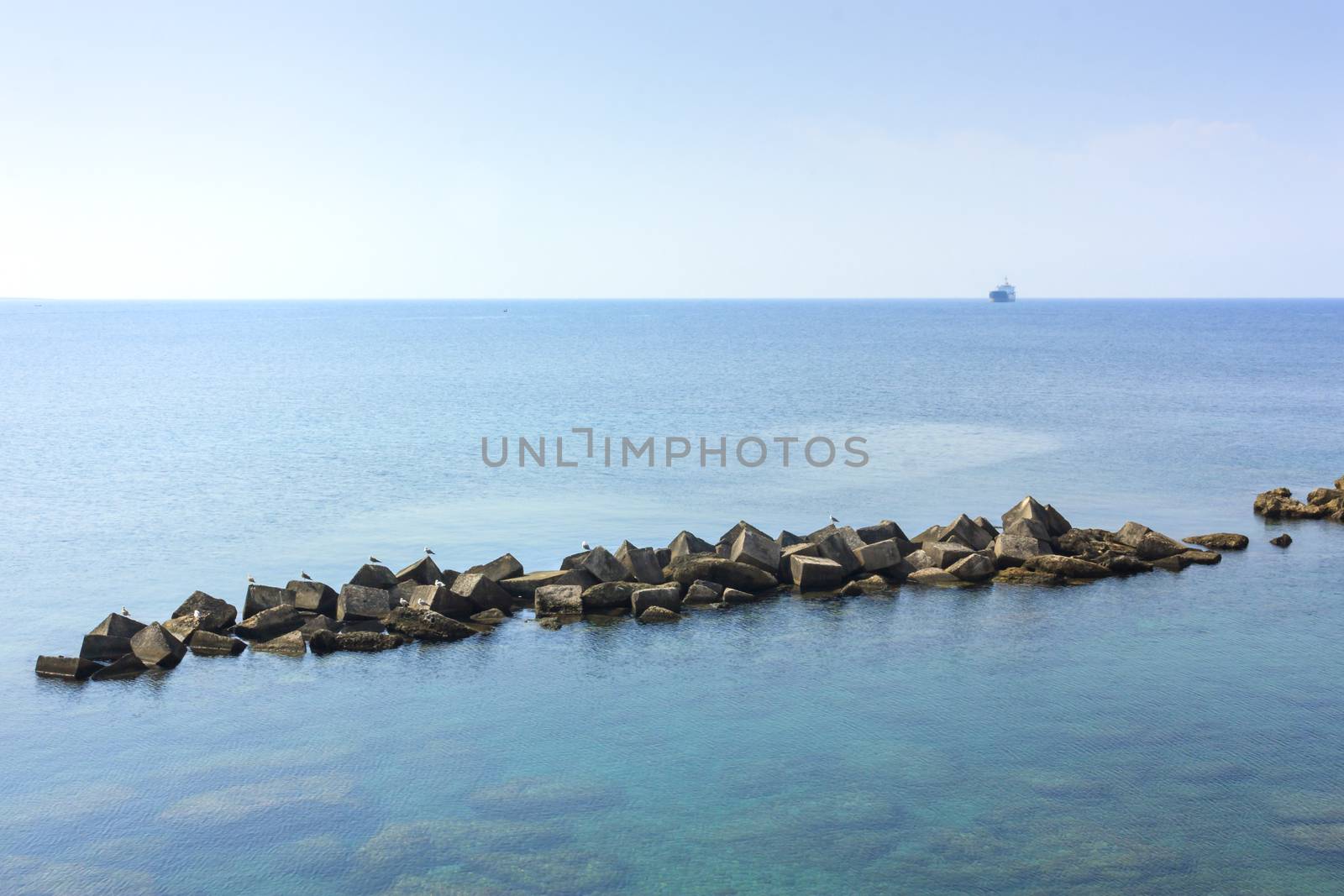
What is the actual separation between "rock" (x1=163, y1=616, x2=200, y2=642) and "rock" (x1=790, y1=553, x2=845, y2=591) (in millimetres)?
15492

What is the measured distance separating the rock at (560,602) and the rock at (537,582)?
12.6 inches

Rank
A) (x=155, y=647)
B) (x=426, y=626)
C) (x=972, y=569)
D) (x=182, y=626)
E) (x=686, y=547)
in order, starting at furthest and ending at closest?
(x=972, y=569), (x=686, y=547), (x=426, y=626), (x=182, y=626), (x=155, y=647)

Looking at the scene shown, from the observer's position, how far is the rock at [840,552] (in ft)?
105

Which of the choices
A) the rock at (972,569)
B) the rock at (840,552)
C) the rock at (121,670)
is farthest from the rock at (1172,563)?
the rock at (121,670)

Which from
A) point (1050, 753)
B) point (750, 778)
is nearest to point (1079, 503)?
point (1050, 753)

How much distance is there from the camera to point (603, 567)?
29969 millimetres

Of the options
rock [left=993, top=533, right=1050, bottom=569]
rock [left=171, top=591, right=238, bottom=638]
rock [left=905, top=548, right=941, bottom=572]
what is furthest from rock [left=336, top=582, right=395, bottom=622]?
rock [left=993, top=533, right=1050, bottom=569]

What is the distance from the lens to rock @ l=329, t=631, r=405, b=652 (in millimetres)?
26266

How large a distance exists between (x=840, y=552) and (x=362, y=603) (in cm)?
1334

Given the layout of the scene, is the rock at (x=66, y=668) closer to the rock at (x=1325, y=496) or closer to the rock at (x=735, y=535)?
the rock at (x=735, y=535)

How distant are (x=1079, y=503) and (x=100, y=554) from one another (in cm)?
3392

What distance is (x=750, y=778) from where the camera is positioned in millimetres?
19609

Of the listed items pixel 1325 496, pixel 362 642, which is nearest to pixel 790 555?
pixel 362 642

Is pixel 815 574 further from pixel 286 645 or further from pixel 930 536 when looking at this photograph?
pixel 286 645
